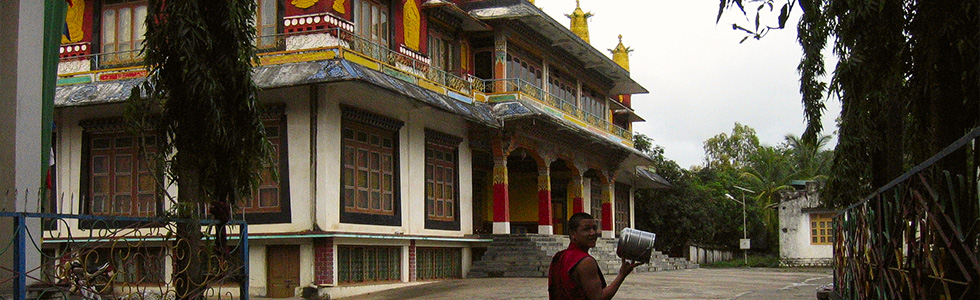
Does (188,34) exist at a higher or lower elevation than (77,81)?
lower

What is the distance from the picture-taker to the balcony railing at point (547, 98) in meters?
24.6

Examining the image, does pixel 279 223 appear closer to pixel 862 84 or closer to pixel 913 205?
pixel 862 84

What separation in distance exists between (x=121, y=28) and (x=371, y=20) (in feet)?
18.1

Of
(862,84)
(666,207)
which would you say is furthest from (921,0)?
(666,207)

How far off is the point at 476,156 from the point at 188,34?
18.8 metres

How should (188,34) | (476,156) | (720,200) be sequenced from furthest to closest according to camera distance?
(720,200) < (476,156) < (188,34)

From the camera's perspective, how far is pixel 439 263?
22672mm

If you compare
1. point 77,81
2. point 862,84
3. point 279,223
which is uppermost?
point 77,81

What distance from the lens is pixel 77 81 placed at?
20062 mm

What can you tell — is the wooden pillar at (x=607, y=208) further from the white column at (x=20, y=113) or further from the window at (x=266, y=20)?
the white column at (x=20, y=113)

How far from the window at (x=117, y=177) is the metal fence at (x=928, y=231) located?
15607 millimetres

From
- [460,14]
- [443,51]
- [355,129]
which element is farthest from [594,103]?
[355,129]

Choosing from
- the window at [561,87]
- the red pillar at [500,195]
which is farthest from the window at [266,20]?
the window at [561,87]

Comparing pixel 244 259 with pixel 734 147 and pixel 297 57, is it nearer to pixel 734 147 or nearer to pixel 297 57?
pixel 297 57
